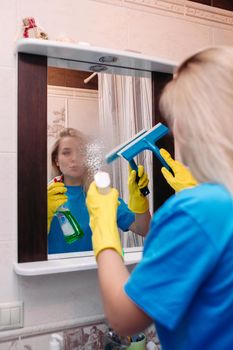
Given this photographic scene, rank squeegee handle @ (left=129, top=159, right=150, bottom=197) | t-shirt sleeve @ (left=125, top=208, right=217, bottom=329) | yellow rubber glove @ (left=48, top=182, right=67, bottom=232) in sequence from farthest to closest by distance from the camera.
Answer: squeegee handle @ (left=129, top=159, right=150, bottom=197)
yellow rubber glove @ (left=48, top=182, right=67, bottom=232)
t-shirt sleeve @ (left=125, top=208, right=217, bottom=329)

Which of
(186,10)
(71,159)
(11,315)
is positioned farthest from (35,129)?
(186,10)

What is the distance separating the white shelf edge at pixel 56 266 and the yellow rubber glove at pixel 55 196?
0.13 meters

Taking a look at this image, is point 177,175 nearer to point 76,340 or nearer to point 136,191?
point 136,191

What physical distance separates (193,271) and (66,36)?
94cm

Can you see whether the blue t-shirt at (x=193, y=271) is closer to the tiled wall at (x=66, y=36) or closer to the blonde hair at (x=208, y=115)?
the blonde hair at (x=208, y=115)

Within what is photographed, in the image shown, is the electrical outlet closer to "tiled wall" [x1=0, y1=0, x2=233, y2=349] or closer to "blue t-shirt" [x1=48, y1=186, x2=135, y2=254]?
"tiled wall" [x1=0, y1=0, x2=233, y2=349]

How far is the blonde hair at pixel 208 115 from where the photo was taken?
616 mm

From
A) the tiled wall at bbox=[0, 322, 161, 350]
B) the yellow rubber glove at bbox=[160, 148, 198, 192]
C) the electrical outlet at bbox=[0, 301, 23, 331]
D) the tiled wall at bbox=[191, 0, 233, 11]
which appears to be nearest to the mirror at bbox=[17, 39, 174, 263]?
the electrical outlet at bbox=[0, 301, 23, 331]

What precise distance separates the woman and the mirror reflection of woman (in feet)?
1.70

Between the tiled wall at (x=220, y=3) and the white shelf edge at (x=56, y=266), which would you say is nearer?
the white shelf edge at (x=56, y=266)

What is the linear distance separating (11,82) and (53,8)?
0.31 m

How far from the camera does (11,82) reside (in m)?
1.14

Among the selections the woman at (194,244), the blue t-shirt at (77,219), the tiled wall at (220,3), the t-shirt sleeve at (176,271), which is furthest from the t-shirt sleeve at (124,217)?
the tiled wall at (220,3)

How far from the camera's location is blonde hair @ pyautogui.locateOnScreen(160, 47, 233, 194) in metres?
0.62
